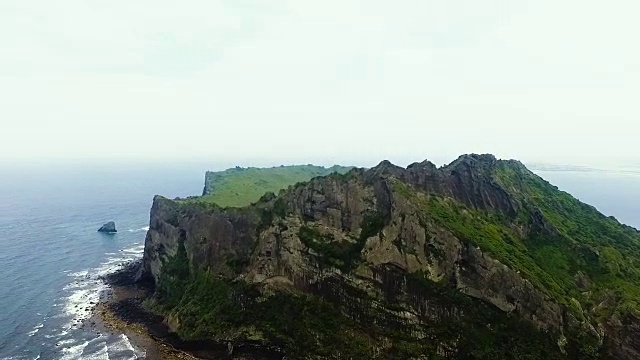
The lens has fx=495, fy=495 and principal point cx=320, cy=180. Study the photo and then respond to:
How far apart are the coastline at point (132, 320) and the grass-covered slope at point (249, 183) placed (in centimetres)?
2563

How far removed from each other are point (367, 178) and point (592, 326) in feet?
125

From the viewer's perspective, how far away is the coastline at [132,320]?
3081 inches

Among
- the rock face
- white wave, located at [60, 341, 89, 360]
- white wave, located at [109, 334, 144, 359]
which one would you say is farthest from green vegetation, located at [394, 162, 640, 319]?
the rock face

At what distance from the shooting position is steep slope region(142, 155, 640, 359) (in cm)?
6569

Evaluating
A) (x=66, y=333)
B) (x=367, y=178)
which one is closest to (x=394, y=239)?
(x=367, y=178)

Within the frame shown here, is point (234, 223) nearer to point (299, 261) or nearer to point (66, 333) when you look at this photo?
point (299, 261)

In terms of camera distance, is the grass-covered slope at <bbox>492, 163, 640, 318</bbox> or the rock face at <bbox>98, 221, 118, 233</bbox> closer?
the grass-covered slope at <bbox>492, 163, 640, 318</bbox>

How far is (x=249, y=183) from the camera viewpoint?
148 meters

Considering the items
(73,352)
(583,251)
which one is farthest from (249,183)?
(583,251)

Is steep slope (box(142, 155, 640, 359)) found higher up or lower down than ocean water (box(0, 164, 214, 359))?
higher up

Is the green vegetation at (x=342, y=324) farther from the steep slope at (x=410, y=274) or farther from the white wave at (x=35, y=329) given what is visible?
the white wave at (x=35, y=329)

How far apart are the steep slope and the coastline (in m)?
3.98

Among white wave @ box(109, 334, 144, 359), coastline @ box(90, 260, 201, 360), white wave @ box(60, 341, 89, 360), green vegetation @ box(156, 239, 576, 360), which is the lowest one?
white wave @ box(60, 341, 89, 360)

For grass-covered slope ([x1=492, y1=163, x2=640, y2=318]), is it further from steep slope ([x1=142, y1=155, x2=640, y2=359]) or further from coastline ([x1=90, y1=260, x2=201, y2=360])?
coastline ([x1=90, y1=260, x2=201, y2=360])
